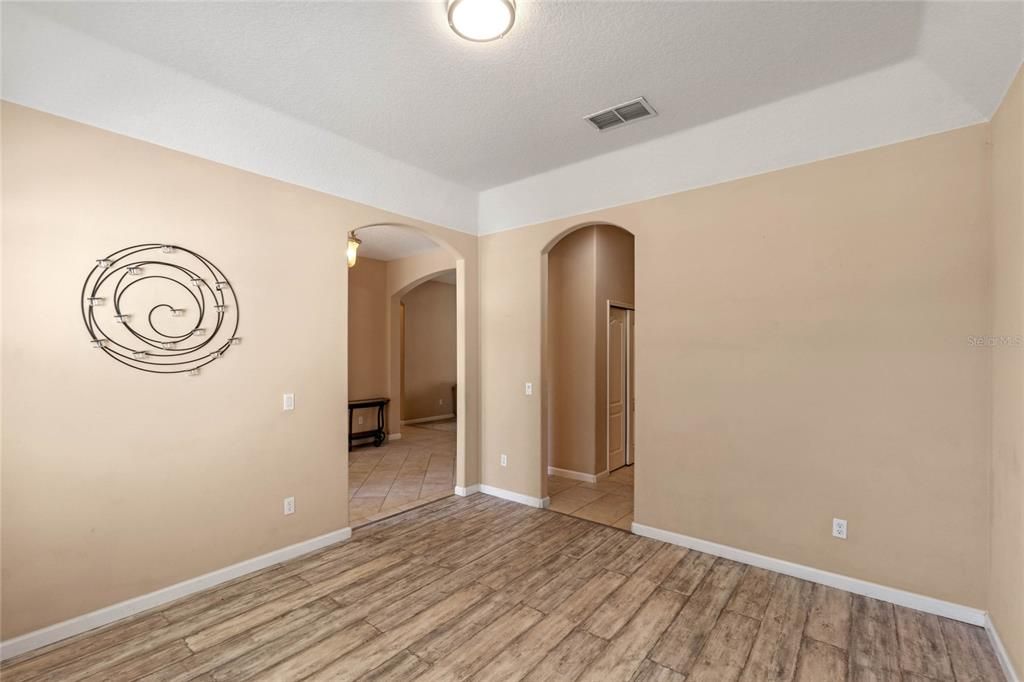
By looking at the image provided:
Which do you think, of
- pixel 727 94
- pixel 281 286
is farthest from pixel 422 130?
pixel 727 94

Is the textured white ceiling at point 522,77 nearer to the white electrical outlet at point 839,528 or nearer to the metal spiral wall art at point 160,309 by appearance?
the metal spiral wall art at point 160,309

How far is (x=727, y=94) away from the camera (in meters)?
2.86

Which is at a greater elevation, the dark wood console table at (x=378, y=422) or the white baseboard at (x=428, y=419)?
the dark wood console table at (x=378, y=422)

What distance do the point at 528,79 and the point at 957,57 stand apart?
2.17 meters

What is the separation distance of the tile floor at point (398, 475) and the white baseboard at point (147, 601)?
0.66m

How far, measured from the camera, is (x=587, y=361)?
5.07 m

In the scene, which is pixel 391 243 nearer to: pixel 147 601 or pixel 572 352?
pixel 572 352

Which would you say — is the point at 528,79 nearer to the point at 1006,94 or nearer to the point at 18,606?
the point at 1006,94

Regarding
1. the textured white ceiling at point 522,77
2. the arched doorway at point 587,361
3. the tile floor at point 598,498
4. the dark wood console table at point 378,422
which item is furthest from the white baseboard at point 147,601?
the dark wood console table at point 378,422

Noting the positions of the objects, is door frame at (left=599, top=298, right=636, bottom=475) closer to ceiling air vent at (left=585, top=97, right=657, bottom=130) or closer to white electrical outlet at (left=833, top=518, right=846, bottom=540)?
ceiling air vent at (left=585, top=97, right=657, bottom=130)

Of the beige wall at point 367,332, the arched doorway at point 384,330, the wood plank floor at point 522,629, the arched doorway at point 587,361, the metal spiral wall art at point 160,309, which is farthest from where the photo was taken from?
the beige wall at point 367,332

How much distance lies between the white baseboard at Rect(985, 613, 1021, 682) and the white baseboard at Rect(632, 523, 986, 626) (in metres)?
0.07

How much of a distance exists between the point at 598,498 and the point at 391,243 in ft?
14.7

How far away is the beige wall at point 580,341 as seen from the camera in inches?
198
